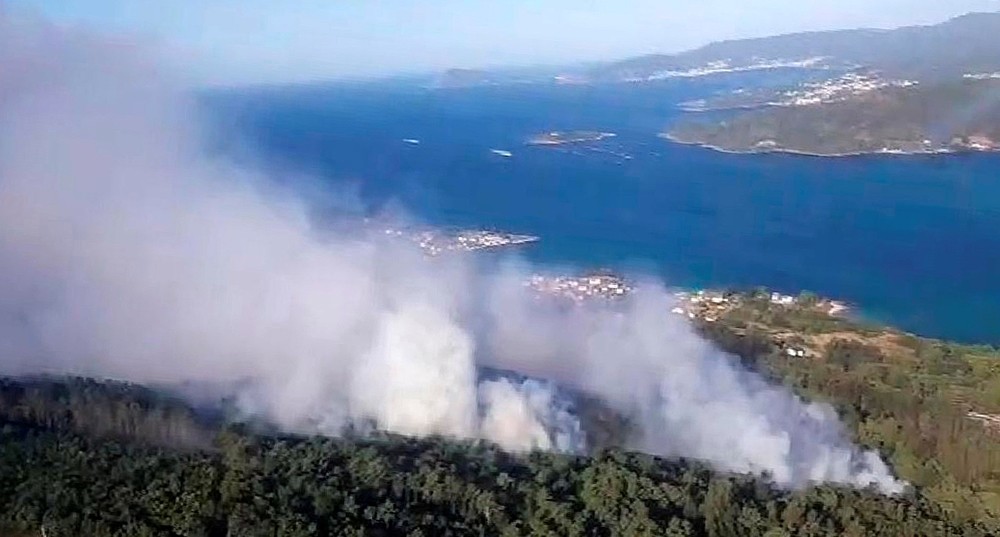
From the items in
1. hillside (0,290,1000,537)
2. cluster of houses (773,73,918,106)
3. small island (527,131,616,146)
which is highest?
cluster of houses (773,73,918,106)

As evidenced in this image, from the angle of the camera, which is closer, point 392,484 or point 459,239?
point 392,484

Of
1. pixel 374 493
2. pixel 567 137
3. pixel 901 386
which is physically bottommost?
pixel 901 386

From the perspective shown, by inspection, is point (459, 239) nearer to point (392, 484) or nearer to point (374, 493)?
point (392, 484)

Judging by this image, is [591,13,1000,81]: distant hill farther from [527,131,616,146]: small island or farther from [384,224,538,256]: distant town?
[384,224,538,256]: distant town

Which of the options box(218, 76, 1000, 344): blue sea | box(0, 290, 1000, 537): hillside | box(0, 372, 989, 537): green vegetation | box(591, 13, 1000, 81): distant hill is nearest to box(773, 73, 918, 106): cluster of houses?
box(591, 13, 1000, 81): distant hill

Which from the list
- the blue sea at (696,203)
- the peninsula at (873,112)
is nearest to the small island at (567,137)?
the blue sea at (696,203)

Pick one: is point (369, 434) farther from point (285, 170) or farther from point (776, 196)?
point (776, 196)

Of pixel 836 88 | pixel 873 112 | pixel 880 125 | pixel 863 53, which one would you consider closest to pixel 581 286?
pixel 880 125

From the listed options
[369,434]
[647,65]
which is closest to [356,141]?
[369,434]
